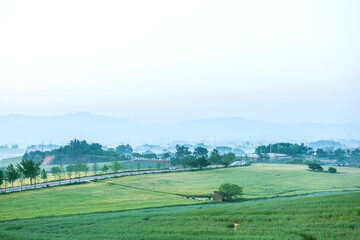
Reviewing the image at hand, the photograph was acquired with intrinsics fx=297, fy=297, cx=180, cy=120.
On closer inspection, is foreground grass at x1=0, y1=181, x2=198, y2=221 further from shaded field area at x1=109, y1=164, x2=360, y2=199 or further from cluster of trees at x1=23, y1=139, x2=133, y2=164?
cluster of trees at x1=23, y1=139, x2=133, y2=164

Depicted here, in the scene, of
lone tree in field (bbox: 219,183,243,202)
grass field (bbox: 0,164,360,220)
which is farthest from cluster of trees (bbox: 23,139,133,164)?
lone tree in field (bbox: 219,183,243,202)

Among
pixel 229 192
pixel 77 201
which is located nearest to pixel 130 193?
pixel 77 201

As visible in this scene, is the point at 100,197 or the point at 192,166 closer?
the point at 100,197

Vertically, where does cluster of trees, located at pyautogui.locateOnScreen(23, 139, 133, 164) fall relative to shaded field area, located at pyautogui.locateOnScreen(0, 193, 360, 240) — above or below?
above

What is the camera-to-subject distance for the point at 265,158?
6275 inches

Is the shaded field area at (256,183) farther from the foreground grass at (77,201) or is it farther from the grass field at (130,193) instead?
the foreground grass at (77,201)

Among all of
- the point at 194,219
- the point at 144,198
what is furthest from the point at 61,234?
the point at 144,198

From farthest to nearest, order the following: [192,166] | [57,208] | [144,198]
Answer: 1. [192,166]
2. [144,198]
3. [57,208]

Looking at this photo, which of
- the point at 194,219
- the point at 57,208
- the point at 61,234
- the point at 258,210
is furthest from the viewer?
the point at 57,208

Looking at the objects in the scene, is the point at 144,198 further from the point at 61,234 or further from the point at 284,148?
the point at 284,148

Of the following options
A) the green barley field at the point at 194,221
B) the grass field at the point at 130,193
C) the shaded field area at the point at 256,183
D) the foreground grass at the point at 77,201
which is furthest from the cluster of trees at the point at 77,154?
the green barley field at the point at 194,221

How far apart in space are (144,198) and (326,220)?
115 ft

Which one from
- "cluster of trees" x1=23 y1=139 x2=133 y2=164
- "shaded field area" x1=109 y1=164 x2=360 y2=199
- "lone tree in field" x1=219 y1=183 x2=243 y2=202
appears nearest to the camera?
"lone tree in field" x1=219 y1=183 x2=243 y2=202

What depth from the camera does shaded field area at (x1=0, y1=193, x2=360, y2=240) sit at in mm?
21719
